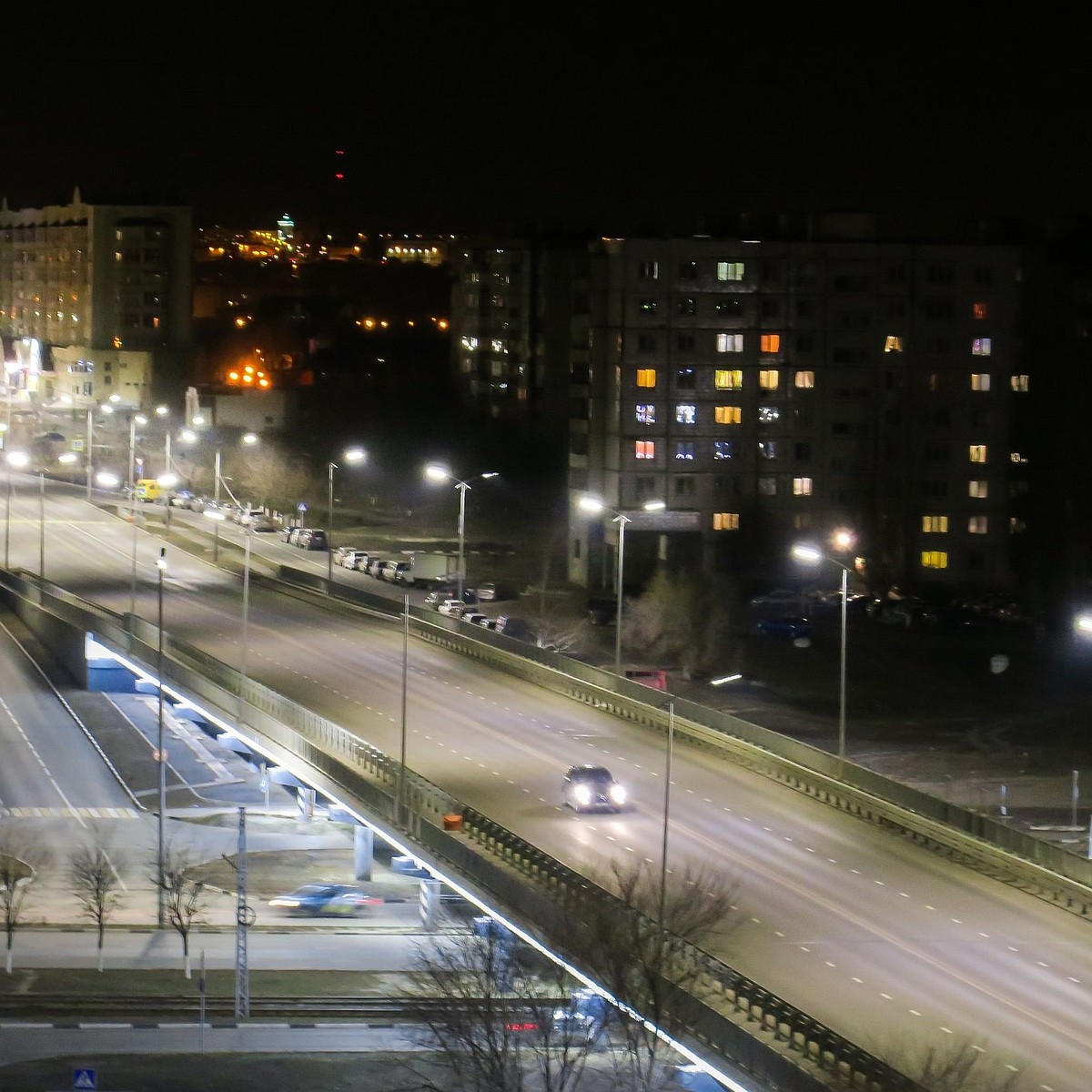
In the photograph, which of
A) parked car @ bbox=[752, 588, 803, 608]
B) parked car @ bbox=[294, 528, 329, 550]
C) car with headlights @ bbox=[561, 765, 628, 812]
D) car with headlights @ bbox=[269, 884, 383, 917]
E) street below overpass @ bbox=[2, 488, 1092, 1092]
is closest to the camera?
street below overpass @ bbox=[2, 488, 1092, 1092]

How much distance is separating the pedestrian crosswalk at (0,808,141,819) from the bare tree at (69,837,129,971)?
2037mm

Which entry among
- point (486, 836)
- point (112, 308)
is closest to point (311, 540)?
point (486, 836)

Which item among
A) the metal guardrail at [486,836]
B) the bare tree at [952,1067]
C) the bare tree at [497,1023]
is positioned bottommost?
the bare tree at [497,1023]

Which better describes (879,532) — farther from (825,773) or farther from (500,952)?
(500,952)

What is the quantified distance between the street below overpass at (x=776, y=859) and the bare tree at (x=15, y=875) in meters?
5.28

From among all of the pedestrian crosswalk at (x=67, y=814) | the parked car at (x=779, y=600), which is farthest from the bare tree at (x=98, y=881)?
the parked car at (x=779, y=600)

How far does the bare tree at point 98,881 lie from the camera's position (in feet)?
85.1

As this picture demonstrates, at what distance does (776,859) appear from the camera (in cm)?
2248

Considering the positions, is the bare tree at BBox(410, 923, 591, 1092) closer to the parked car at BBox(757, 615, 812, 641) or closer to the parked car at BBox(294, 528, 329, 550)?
the parked car at BBox(757, 615, 812, 641)

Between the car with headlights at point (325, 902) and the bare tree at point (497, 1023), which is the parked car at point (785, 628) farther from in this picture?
the bare tree at point (497, 1023)

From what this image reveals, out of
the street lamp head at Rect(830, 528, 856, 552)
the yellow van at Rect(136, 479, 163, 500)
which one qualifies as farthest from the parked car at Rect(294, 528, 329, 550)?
the street lamp head at Rect(830, 528, 856, 552)

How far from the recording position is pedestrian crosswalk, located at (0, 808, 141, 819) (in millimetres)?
33156

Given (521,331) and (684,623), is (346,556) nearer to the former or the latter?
(684,623)

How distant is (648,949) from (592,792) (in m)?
7.26
